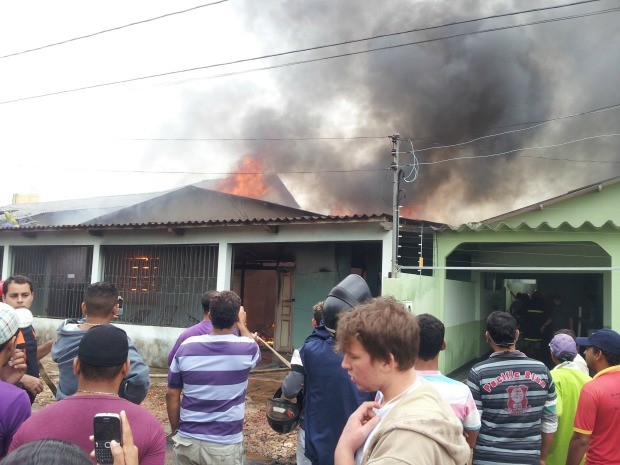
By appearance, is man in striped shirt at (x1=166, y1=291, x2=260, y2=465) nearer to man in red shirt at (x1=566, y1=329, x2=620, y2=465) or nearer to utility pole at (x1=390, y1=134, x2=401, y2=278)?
man in red shirt at (x1=566, y1=329, x2=620, y2=465)

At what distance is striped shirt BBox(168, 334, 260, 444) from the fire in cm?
1519

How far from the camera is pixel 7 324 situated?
79.7 inches

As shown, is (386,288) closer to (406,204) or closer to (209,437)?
(209,437)

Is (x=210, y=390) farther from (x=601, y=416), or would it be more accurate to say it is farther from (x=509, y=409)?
(x=601, y=416)

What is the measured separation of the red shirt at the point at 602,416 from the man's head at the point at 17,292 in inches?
151

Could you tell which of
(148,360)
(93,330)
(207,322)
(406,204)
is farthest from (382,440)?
(406,204)

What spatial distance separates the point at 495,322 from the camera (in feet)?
9.36

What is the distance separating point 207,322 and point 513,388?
235 centimetres

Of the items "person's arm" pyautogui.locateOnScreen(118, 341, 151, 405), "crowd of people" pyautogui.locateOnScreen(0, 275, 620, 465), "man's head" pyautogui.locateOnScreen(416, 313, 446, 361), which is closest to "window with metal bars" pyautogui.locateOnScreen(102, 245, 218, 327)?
"crowd of people" pyautogui.locateOnScreen(0, 275, 620, 465)

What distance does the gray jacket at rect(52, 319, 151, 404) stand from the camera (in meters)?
2.53

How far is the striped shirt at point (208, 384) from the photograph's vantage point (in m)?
2.96

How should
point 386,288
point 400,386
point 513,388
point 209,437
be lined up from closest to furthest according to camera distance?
1. point 400,386
2. point 513,388
3. point 209,437
4. point 386,288

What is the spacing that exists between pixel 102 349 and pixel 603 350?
2.70 meters

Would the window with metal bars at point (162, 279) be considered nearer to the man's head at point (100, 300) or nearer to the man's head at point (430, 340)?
the man's head at point (100, 300)
